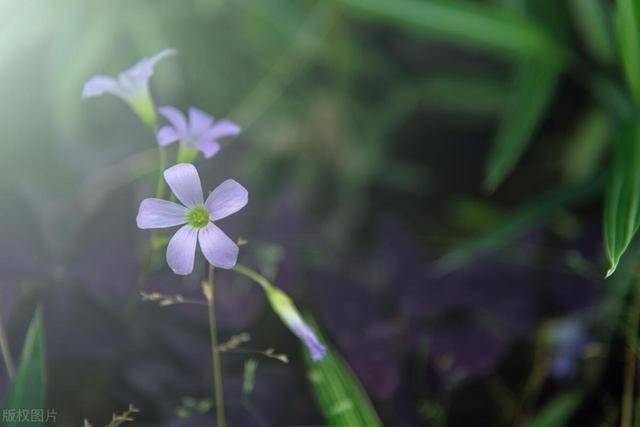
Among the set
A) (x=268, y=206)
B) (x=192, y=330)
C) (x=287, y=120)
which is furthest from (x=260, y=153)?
(x=192, y=330)

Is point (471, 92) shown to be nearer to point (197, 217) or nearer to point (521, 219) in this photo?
point (521, 219)

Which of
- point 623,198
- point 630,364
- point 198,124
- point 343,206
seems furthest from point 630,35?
point 343,206

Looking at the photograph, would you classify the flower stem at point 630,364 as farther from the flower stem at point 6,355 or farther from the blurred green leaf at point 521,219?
the flower stem at point 6,355

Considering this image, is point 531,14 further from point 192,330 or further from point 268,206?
point 192,330

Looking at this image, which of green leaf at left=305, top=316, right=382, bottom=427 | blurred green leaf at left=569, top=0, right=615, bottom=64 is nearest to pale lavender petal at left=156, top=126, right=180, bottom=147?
green leaf at left=305, top=316, right=382, bottom=427

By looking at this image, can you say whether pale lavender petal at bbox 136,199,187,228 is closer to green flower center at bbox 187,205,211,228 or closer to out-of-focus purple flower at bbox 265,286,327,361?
green flower center at bbox 187,205,211,228

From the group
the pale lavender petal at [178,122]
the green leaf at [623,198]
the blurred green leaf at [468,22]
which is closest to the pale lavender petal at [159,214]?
the pale lavender petal at [178,122]
